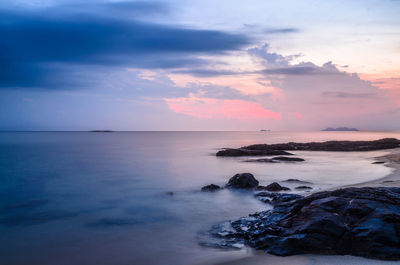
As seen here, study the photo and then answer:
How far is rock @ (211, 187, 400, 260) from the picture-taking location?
6305 mm

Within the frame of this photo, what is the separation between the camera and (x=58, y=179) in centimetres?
2300

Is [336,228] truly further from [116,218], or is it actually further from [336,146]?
[336,146]

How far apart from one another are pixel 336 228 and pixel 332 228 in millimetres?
92

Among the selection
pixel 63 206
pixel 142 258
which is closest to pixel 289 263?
pixel 142 258

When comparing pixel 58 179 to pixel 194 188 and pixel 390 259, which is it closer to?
pixel 194 188

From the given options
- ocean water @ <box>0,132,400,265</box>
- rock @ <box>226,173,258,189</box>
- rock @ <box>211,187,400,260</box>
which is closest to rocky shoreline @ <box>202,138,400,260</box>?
rock @ <box>211,187,400,260</box>

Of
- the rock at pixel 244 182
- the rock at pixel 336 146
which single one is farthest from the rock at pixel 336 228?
the rock at pixel 336 146

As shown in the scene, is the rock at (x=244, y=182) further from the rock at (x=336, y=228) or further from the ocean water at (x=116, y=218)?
the rock at (x=336, y=228)

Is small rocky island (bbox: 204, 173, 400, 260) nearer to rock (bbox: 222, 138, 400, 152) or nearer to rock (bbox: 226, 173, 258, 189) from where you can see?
rock (bbox: 226, 173, 258, 189)

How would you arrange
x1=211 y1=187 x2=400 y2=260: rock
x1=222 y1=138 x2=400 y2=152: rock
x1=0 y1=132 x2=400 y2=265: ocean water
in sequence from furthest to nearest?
x1=222 y1=138 x2=400 y2=152: rock → x1=0 y1=132 x2=400 y2=265: ocean water → x1=211 y1=187 x2=400 y2=260: rock

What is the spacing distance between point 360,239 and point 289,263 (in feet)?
5.79

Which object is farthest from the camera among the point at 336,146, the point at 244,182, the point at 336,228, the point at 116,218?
the point at 336,146

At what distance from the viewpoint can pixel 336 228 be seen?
6734 millimetres

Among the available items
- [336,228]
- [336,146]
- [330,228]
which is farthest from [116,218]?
[336,146]
